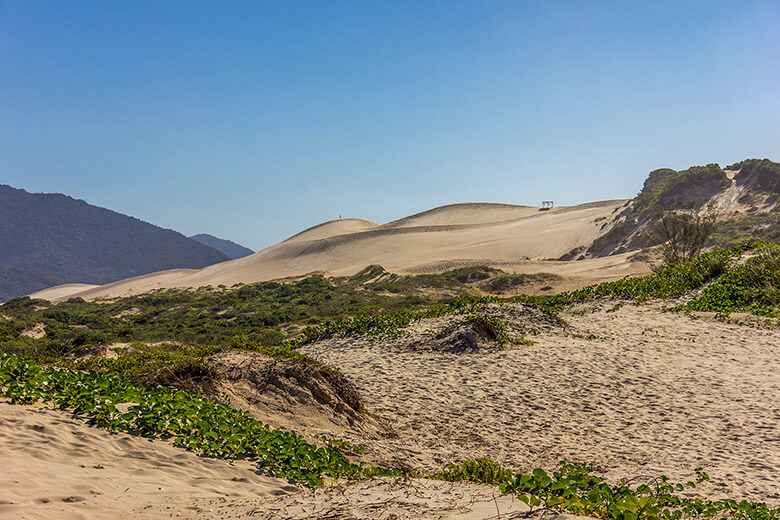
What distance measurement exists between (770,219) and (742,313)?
70.5 feet

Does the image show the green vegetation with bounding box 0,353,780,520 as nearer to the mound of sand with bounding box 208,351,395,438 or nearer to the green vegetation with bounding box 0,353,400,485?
the green vegetation with bounding box 0,353,400,485


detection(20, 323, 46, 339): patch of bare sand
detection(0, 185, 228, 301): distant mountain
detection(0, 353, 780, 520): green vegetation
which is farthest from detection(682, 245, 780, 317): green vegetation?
detection(0, 185, 228, 301): distant mountain

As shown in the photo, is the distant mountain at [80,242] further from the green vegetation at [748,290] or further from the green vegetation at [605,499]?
the green vegetation at [605,499]

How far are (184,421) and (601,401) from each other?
258 inches

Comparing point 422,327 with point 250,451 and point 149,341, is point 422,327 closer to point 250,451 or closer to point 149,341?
point 250,451

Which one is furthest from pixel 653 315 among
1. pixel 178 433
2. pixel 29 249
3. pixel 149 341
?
pixel 29 249

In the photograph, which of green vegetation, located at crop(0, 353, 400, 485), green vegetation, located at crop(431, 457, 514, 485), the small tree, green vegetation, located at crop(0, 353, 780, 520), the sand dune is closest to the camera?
green vegetation, located at crop(0, 353, 780, 520)

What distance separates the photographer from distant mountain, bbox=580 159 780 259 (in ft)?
98.9

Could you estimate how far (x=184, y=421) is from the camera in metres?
4.86

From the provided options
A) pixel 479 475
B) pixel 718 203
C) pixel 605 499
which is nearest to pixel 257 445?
pixel 479 475

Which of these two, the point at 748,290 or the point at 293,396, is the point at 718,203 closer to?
the point at 748,290

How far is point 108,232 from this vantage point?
15275 cm

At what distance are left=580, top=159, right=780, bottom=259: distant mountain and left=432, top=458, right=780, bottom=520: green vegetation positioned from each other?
2932 cm

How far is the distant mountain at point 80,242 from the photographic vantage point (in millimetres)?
134125
